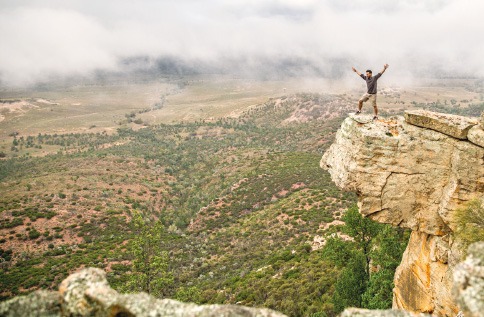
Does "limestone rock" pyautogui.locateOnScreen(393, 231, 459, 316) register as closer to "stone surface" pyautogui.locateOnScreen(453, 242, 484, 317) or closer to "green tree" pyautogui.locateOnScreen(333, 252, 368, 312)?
"green tree" pyautogui.locateOnScreen(333, 252, 368, 312)

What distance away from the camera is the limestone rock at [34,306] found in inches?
242

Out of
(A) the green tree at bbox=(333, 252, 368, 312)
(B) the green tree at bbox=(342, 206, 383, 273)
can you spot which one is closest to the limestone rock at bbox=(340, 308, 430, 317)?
(A) the green tree at bbox=(333, 252, 368, 312)

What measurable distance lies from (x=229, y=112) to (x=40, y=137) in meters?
96.2

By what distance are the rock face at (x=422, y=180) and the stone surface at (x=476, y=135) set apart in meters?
0.18

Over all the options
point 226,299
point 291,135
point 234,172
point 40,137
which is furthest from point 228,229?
point 40,137

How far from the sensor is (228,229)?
180 feet

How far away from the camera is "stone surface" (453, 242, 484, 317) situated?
5.84 meters

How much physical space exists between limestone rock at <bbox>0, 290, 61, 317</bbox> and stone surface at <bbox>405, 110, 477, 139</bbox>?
15.8m

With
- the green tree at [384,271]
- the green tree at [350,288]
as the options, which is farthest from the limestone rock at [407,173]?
the green tree at [350,288]

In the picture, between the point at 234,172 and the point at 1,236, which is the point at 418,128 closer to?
the point at 1,236

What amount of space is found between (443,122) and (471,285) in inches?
419

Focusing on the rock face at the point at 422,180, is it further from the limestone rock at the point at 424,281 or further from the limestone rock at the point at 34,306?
the limestone rock at the point at 34,306

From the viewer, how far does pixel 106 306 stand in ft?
21.3

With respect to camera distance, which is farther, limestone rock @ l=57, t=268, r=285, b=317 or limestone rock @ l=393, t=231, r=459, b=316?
limestone rock @ l=393, t=231, r=459, b=316
